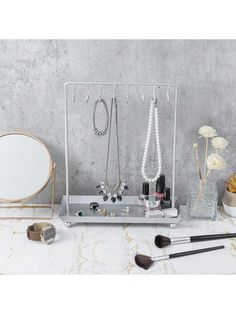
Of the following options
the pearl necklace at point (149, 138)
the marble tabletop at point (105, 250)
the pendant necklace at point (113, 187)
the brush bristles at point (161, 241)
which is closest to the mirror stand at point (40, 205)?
the marble tabletop at point (105, 250)

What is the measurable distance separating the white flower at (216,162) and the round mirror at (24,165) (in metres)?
0.69

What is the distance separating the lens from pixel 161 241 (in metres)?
1.99

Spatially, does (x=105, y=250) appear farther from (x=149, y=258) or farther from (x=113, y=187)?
(x=113, y=187)

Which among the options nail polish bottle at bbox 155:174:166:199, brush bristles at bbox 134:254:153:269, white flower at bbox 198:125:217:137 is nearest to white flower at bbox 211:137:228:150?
white flower at bbox 198:125:217:137

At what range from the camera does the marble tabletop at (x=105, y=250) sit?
182cm

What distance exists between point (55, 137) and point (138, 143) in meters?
0.38

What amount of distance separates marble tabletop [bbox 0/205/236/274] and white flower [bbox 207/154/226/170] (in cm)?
25

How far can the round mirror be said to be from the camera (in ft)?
7.20

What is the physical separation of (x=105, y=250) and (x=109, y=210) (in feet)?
1.13

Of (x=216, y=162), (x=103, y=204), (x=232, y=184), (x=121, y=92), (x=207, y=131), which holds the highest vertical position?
(x=121, y=92)

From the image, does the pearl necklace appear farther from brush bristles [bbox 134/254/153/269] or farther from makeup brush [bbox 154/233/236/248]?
brush bristles [bbox 134/254/153/269]

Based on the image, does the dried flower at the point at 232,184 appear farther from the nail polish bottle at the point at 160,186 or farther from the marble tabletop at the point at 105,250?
the nail polish bottle at the point at 160,186

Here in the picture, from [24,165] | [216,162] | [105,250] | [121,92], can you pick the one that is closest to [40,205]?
[24,165]

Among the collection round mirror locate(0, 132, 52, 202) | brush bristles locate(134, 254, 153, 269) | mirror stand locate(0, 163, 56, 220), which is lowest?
brush bristles locate(134, 254, 153, 269)
